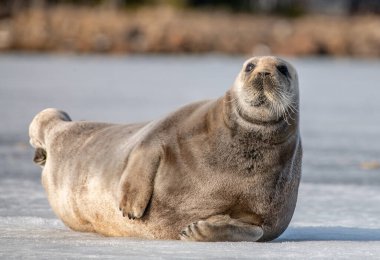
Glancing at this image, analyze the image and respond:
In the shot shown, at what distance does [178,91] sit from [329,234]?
14.7 m

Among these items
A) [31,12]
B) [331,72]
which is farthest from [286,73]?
[31,12]

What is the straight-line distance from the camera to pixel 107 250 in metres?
5.55

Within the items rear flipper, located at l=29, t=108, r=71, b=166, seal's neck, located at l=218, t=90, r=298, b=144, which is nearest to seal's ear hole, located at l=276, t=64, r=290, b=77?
seal's neck, located at l=218, t=90, r=298, b=144

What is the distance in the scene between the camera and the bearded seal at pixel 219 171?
19.7ft

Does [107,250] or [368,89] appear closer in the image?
[107,250]

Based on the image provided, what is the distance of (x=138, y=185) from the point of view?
6.02m

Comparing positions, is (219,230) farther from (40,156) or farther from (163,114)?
(163,114)

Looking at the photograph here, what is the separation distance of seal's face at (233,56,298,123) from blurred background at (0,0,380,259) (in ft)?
2.24

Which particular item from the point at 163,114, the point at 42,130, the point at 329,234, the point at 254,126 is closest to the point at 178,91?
the point at 163,114

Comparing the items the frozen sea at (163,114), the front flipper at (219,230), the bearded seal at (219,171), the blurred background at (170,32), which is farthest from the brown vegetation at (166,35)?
the front flipper at (219,230)

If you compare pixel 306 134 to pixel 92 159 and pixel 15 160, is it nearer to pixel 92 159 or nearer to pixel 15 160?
pixel 15 160

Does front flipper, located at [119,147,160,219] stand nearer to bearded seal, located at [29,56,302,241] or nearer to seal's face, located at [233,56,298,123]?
bearded seal, located at [29,56,302,241]

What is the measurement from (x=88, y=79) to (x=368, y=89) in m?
6.70

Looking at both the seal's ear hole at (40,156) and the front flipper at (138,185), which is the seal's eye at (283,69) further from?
the seal's ear hole at (40,156)
